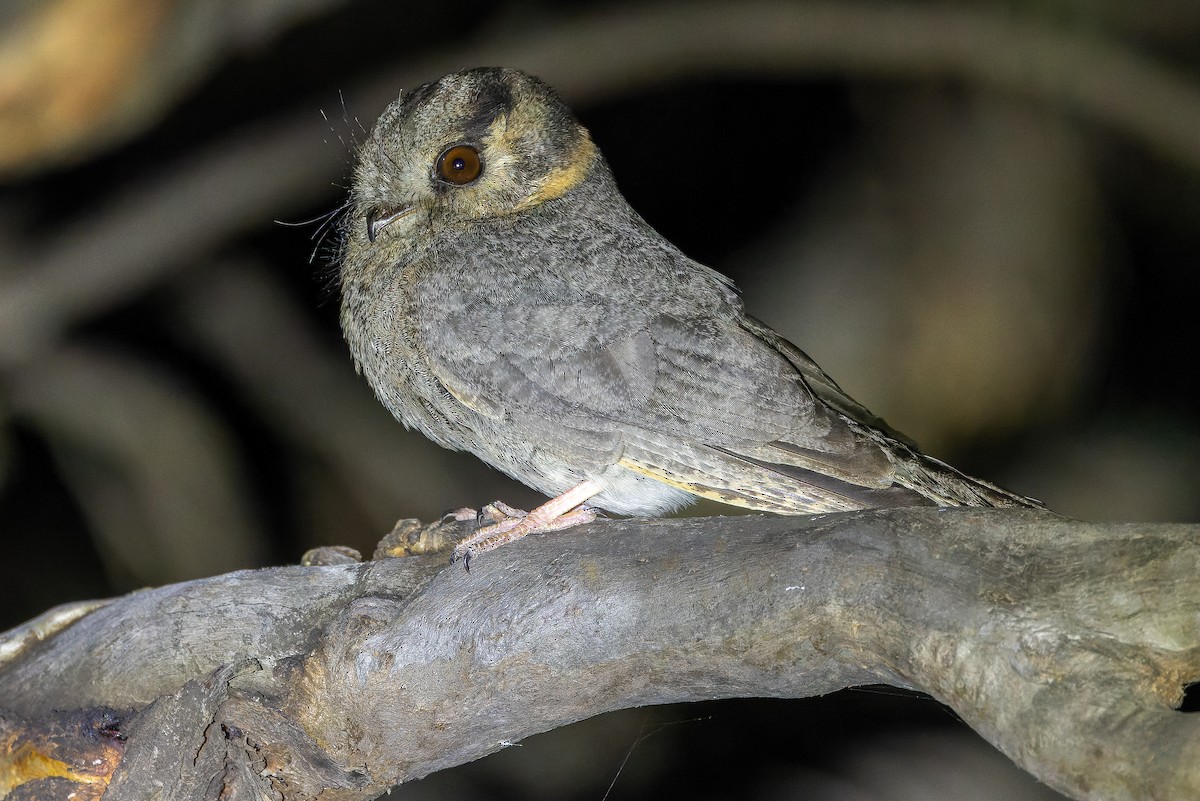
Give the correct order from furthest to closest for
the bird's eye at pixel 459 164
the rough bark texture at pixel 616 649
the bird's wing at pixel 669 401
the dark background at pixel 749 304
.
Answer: the dark background at pixel 749 304 → the bird's eye at pixel 459 164 → the bird's wing at pixel 669 401 → the rough bark texture at pixel 616 649

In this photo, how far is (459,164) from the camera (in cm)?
288

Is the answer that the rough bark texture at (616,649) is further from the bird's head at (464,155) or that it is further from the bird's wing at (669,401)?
the bird's head at (464,155)

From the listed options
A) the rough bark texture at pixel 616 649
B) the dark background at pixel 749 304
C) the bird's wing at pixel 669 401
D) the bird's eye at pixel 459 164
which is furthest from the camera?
the dark background at pixel 749 304

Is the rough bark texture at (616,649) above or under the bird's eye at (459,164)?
under

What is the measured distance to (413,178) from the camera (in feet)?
9.62

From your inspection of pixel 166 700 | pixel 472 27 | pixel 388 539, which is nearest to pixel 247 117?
pixel 472 27

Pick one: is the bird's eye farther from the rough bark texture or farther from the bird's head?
the rough bark texture

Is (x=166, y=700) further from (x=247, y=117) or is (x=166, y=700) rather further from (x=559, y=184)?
(x=247, y=117)

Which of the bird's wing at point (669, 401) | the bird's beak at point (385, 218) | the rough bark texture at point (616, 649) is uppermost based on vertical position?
the bird's beak at point (385, 218)

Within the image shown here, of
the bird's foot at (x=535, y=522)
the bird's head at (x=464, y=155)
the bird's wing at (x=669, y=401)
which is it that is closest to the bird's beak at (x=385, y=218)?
the bird's head at (x=464, y=155)

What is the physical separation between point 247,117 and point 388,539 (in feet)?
15.6

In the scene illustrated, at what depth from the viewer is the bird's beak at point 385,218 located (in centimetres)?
291

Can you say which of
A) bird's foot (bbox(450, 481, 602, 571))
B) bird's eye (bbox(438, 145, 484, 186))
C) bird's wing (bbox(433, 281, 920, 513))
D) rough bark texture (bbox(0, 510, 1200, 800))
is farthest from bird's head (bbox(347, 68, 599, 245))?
rough bark texture (bbox(0, 510, 1200, 800))

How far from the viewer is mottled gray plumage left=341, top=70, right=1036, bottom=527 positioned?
2.48 metres
